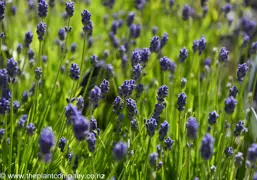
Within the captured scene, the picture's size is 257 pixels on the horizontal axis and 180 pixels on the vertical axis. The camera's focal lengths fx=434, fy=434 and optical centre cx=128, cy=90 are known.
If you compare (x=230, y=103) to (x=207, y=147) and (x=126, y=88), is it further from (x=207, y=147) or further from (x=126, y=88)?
(x=126, y=88)

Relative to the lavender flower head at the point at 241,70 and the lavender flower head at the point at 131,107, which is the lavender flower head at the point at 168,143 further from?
the lavender flower head at the point at 241,70

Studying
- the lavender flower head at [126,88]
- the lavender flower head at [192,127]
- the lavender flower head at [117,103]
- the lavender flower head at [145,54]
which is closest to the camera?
the lavender flower head at [192,127]

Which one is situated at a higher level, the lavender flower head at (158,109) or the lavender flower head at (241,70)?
the lavender flower head at (241,70)

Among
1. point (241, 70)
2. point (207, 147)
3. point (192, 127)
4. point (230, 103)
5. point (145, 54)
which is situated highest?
point (145, 54)

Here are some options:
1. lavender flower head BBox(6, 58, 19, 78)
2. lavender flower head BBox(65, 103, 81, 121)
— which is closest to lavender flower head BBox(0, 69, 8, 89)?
lavender flower head BBox(6, 58, 19, 78)

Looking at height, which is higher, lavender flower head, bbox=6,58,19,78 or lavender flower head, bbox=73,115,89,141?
lavender flower head, bbox=6,58,19,78

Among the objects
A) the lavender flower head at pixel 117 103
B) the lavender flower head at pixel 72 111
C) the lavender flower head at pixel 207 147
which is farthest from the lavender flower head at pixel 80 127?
the lavender flower head at pixel 117 103

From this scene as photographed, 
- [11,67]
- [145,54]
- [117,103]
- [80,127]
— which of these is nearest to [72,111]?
[80,127]

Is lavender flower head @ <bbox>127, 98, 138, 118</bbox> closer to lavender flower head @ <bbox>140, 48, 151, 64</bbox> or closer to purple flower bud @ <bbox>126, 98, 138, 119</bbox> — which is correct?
purple flower bud @ <bbox>126, 98, 138, 119</bbox>

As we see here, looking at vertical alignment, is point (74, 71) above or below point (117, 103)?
above

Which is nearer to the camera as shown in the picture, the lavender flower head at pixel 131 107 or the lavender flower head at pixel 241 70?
the lavender flower head at pixel 131 107

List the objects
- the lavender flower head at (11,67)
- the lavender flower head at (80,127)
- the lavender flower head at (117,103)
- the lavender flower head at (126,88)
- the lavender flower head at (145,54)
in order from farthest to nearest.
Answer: the lavender flower head at (145,54)
the lavender flower head at (117,103)
the lavender flower head at (126,88)
the lavender flower head at (11,67)
the lavender flower head at (80,127)

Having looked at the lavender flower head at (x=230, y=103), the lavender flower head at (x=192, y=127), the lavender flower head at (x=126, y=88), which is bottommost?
the lavender flower head at (x=192, y=127)
